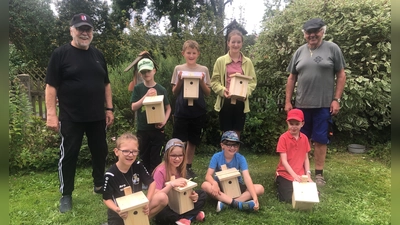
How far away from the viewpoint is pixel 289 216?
3.25 m

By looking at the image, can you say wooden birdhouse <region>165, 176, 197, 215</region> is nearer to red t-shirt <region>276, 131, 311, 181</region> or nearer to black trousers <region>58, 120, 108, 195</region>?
black trousers <region>58, 120, 108, 195</region>

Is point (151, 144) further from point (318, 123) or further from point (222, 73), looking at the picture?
point (318, 123)

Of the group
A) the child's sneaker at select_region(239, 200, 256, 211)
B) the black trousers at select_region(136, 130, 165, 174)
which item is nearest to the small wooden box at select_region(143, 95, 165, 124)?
the black trousers at select_region(136, 130, 165, 174)

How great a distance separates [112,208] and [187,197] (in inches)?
31.3

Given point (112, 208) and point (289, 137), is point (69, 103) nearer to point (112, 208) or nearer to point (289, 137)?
point (112, 208)

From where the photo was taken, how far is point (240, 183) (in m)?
3.65

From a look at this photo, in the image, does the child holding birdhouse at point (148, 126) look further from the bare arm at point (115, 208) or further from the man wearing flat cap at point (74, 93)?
the bare arm at point (115, 208)

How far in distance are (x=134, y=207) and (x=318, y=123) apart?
268cm

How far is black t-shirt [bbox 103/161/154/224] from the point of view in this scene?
2.75m

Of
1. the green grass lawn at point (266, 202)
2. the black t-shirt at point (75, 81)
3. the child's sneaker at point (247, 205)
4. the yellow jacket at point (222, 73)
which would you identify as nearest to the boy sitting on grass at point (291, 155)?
the green grass lawn at point (266, 202)

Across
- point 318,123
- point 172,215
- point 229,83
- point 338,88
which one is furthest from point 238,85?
point 172,215

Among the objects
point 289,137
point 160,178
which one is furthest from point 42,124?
point 289,137

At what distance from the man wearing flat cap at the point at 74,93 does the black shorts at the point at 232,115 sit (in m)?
1.61

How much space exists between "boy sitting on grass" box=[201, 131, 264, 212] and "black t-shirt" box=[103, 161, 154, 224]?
2.62ft
